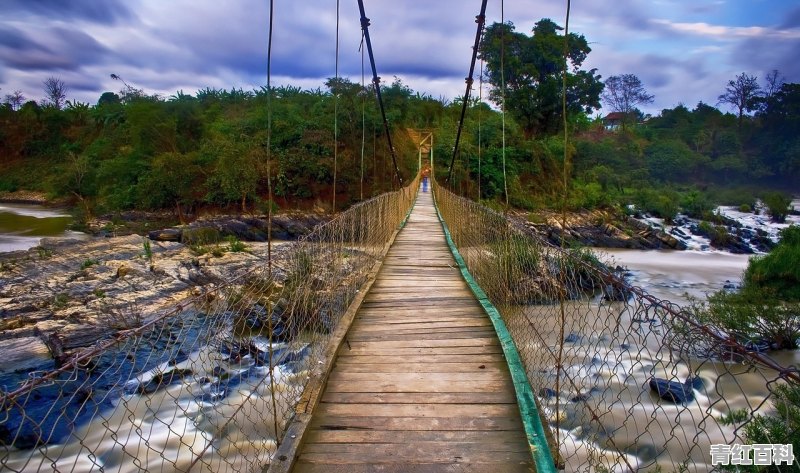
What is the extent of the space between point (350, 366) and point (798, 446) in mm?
2650

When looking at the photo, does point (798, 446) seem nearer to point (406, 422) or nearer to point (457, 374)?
point (457, 374)

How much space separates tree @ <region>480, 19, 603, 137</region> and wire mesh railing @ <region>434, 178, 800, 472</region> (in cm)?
1668

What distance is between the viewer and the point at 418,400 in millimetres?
2131

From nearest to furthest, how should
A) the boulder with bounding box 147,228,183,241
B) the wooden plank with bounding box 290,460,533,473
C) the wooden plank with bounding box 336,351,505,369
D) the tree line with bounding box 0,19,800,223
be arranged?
the wooden plank with bounding box 290,460,533,473 < the wooden plank with bounding box 336,351,505,369 < the boulder with bounding box 147,228,183,241 < the tree line with bounding box 0,19,800,223

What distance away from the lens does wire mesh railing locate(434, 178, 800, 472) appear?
1.55 metres

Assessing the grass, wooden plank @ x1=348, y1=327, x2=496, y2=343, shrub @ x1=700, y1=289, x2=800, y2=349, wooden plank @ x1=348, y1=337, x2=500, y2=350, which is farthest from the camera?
the grass

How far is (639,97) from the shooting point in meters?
40.6

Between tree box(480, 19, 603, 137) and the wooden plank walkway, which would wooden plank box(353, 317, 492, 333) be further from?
tree box(480, 19, 603, 137)

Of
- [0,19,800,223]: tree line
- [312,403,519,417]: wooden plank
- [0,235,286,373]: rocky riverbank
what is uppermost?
[0,19,800,223]: tree line

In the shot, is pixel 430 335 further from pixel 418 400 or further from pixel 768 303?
pixel 768 303

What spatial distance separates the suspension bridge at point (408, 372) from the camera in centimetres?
161

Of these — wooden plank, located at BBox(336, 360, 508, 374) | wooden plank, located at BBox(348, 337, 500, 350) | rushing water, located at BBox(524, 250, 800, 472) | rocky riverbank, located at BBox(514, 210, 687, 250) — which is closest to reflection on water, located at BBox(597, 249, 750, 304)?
rushing water, located at BBox(524, 250, 800, 472)

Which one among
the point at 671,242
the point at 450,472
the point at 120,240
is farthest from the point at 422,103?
the point at 450,472

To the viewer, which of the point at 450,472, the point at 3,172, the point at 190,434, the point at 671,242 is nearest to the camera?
the point at 450,472
